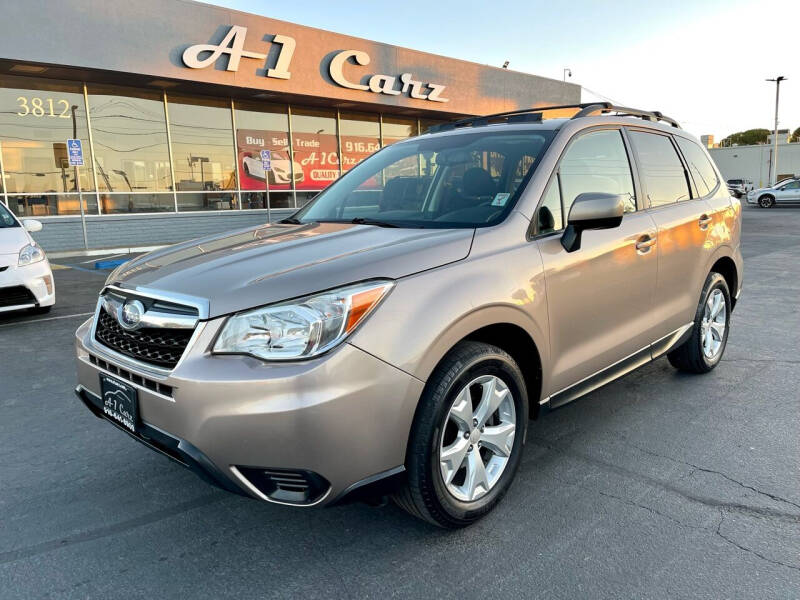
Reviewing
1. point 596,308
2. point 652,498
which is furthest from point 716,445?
point 596,308

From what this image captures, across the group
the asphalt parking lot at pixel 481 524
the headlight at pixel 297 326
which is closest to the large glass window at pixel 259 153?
the asphalt parking lot at pixel 481 524

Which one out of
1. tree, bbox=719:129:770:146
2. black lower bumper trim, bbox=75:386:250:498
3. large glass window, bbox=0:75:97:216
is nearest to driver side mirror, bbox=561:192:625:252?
black lower bumper trim, bbox=75:386:250:498

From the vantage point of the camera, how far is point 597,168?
132 inches

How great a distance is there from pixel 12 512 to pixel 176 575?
3.43 ft

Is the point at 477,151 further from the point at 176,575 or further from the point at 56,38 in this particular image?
the point at 56,38

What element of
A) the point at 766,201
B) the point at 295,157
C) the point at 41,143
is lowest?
the point at 766,201

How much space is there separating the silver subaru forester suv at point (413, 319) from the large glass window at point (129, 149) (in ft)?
47.5

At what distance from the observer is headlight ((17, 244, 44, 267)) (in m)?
6.62

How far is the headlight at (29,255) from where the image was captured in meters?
6.62

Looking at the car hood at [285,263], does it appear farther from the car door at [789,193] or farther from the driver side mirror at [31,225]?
the car door at [789,193]

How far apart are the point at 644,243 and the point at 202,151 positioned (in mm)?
16552

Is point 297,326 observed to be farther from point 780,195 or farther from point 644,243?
point 780,195

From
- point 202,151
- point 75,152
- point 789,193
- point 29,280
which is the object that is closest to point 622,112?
point 29,280

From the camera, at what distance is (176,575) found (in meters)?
2.31
